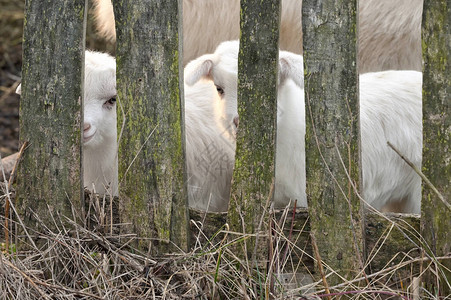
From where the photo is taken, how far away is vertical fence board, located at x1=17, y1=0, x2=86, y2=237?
2812 millimetres

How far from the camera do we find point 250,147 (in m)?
2.75

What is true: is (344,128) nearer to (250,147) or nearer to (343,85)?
(343,85)

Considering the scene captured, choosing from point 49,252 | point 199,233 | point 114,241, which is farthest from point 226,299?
point 49,252

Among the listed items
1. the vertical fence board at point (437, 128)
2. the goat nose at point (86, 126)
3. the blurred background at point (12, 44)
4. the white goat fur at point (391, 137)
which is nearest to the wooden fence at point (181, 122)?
the vertical fence board at point (437, 128)

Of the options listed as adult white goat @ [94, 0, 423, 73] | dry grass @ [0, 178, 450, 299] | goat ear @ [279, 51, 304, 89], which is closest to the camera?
dry grass @ [0, 178, 450, 299]

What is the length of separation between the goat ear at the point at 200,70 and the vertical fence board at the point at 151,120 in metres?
0.66

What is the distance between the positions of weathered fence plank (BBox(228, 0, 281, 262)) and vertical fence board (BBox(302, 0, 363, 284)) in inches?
4.8

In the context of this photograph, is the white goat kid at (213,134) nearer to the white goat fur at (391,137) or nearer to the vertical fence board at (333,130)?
the white goat fur at (391,137)

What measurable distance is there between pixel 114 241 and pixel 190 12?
1.96m

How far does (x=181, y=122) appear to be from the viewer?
280cm

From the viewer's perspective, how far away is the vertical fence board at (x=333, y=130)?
258cm

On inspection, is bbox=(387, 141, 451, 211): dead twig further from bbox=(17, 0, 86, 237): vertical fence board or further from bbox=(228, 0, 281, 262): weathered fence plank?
bbox=(17, 0, 86, 237): vertical fence board

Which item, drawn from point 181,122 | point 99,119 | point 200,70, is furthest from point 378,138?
point 99,119

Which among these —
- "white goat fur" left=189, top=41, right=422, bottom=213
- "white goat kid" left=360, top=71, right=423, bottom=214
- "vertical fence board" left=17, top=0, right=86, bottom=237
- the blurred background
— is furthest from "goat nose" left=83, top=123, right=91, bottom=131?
the blurred background
